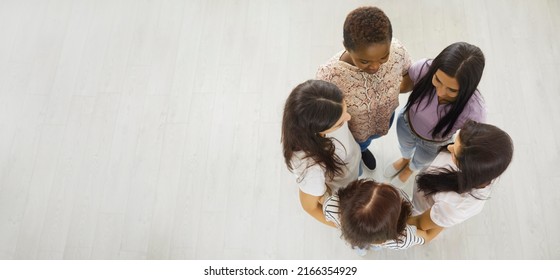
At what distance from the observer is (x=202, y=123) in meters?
2.64

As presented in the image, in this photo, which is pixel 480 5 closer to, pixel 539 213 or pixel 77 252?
pixel 539 213

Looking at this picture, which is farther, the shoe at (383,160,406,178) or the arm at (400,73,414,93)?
the shoe at (383,160,406,178)

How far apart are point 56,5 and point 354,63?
2.95 meters

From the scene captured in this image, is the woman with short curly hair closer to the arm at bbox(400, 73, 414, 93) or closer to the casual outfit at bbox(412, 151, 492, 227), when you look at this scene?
the arm at bbox(400, 73, 414, 93)

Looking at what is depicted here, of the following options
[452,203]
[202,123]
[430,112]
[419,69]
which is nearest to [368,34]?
[419,69]

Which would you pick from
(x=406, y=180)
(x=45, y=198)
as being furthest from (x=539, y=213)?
(x=45, y=198)

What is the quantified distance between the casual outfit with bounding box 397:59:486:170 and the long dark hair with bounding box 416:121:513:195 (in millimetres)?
282

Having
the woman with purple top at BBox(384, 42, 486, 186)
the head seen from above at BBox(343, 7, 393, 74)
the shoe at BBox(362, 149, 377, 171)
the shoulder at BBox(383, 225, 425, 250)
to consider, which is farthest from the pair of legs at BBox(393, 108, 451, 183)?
the head seen from above at BBox(343, 7, 393, 74)

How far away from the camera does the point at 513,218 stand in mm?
2201

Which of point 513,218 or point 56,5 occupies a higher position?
point 56,5

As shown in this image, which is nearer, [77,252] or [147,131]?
[77,252]

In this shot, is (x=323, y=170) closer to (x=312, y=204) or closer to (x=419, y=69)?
(x=312, y=204)

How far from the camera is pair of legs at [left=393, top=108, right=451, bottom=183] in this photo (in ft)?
5.89

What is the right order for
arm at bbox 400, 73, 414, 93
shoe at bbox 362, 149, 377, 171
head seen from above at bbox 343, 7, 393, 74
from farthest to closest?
shoe at bbox 362, 149, 377, 171 → arm at bbox 400, 73, 414, 93 → head seen from above at bbox 343, 7, 393, 74
